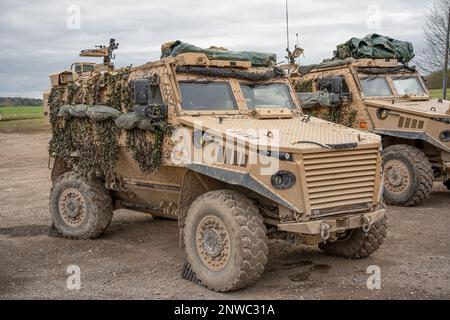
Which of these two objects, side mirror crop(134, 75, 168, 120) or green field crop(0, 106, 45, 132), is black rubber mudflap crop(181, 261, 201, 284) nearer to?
side mirror crop(134, 75, 168, 120)

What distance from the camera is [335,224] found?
19.9 ft

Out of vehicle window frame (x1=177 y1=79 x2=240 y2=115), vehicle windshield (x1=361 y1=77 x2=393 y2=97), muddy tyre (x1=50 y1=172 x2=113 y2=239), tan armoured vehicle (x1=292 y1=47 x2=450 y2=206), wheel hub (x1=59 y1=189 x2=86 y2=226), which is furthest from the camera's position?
vehicle windshield (x1=361 y1=77 x2=393 y2=97)

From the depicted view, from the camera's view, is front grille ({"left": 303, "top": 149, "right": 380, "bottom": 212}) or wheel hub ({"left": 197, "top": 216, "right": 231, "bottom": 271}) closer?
front grille ({"left": 303, "top": 149, "right": 380, "bottom": 212})

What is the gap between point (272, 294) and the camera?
6.03m

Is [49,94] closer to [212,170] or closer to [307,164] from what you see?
[212,170]

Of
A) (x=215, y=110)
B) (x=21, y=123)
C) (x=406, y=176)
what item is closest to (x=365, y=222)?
(x=215, y=110)

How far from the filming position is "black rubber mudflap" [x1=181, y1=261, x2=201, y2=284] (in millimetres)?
6414

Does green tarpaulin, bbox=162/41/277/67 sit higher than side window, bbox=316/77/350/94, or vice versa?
green tarpaulin, bbox=162/41/277/67

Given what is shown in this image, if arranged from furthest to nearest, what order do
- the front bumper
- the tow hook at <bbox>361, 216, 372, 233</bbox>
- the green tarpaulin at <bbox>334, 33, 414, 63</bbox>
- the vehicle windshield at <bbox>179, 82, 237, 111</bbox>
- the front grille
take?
1. the green tarpaulin at <bbox>334, 33, 414, 63</bbox>
2. the vehicle windshield at <bbox>179, 82, 237, 111</bbox>
3. the tow hook at <bbox>361, 216, 372, 233</bbox>
4. the front grille
5. the front bumper

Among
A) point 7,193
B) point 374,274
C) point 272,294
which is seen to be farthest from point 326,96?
point 7,193

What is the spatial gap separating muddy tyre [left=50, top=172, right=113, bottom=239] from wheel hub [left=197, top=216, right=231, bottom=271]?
2.58 meters

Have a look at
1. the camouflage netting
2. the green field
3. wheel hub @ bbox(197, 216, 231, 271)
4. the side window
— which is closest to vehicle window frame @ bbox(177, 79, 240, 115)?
the camouflage netting

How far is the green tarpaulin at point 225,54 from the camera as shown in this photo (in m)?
7.59

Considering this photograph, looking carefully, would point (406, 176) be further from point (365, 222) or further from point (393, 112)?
point (365, 222)
